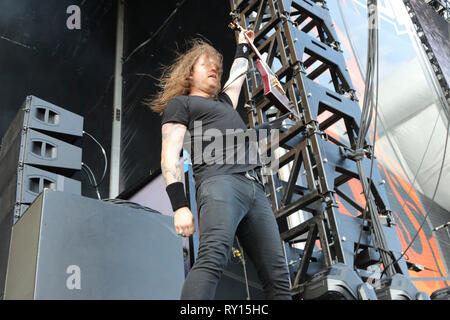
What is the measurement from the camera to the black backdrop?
14.8 ft

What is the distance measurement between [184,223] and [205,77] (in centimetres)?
59

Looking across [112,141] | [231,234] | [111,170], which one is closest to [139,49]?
[112,141]

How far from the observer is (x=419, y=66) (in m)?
3.47

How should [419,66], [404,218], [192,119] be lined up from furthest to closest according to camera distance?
[419,66] < [404,218] < [192,119]

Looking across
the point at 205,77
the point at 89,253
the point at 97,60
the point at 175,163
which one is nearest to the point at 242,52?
the point at 205,77

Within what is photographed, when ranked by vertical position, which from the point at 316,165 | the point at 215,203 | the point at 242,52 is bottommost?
the point at 215,203

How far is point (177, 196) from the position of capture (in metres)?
1.30

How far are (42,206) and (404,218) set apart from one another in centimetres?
216

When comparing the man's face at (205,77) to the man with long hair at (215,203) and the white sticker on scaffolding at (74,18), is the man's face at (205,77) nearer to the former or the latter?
the man with long hair at (215,203)

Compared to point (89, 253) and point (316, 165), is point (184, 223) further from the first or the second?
point (316, 165)

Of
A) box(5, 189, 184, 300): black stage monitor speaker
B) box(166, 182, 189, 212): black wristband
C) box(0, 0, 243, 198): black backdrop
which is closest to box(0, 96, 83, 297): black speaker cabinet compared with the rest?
box(5, 189, 184, 300): black stage monitor speaker

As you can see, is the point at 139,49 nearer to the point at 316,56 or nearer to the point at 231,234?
the point at 316,56

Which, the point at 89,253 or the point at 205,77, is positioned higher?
the point at 205,77
